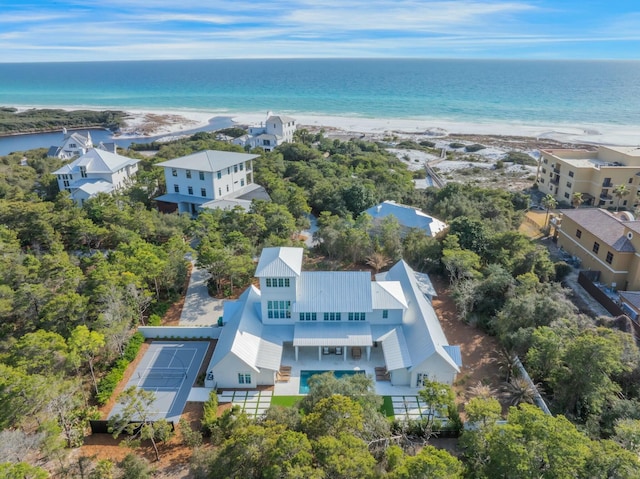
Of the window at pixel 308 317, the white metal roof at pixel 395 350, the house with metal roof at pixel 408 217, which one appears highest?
the house with metal roof at pixel 408 217

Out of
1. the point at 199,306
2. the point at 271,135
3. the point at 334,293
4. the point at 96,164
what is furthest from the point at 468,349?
the point at 271,135

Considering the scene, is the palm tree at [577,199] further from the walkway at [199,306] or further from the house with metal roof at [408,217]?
the walkway at [199,306]

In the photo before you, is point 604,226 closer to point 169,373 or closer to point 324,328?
point 324,328

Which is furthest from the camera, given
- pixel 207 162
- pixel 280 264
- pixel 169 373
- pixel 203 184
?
pixel 207 162

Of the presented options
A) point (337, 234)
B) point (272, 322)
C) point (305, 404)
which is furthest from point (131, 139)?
point (305, 404)

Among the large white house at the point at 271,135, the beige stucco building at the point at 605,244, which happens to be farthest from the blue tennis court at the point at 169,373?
the large white house at the point at 271,135

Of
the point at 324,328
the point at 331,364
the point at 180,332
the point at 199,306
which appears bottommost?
the point at 331,364

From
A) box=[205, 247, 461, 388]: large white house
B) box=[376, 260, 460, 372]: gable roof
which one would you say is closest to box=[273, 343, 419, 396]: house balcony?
box=[205, 247, 461, 388]: large white house
